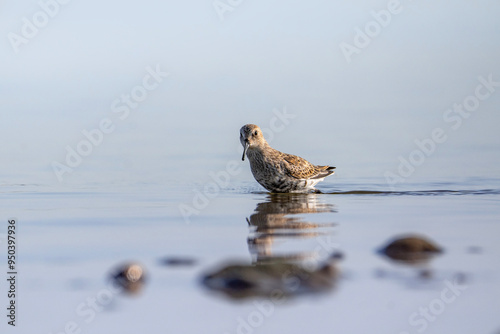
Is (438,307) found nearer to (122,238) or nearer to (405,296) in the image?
(405,296)

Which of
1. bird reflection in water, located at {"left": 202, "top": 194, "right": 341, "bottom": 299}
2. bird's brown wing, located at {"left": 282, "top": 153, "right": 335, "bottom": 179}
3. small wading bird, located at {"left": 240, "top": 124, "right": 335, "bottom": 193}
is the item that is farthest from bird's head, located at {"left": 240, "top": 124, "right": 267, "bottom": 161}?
bird reflection in water, located at {"left": 202, "top": 194, "right": 341, "bottom": 299}

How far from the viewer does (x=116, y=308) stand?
5.14 m

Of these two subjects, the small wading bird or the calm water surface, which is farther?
the small wading bird

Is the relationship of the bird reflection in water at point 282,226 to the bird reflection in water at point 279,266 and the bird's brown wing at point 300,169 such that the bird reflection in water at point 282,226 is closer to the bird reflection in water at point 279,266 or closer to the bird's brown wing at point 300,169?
the bird reflection in water at point 279,266

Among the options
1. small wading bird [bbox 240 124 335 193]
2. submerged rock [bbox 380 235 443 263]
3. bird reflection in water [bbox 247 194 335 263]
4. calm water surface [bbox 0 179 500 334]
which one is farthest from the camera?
small wading bird [bbox 240 124 335 193]

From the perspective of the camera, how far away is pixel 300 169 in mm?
13258

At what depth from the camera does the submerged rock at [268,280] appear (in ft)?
17.5

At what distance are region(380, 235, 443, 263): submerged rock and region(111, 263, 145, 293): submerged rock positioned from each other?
2.28 metres

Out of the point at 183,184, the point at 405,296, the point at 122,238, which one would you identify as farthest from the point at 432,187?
the point at 405,296

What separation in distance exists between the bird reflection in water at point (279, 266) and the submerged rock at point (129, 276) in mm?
532

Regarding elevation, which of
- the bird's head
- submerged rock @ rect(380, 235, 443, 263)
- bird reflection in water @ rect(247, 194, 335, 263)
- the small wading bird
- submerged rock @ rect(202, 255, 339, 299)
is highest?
the bird's head

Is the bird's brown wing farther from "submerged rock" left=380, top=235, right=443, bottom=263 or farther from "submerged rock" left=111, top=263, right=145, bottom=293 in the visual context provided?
"submerged rock" left=111, top=263, right=145, bottom=293

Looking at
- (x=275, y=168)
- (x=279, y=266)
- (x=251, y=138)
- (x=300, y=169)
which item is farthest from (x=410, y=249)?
(x=251, y=138)

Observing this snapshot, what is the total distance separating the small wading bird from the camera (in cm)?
1302
